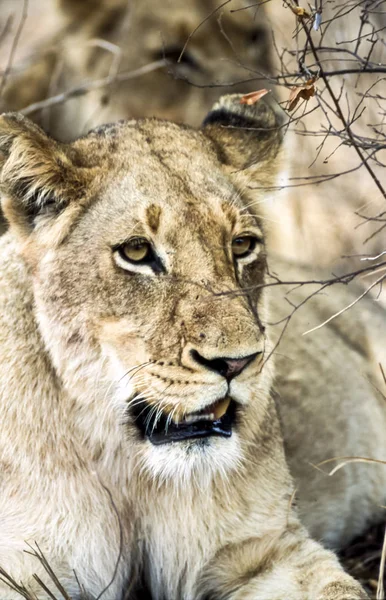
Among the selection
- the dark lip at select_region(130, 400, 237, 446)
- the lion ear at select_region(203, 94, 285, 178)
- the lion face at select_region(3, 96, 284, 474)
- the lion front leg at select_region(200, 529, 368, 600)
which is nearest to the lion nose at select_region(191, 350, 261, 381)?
the lion face at select_region(3, 96, 284, 474)

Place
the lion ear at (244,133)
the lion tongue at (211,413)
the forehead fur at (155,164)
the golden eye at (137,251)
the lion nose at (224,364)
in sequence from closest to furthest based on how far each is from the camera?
1. the lion nose at (224,364)
2. the lion tongue at (211,413)
3. the golden eye at (137,251)
4. the forehead fur at (155,164)
5. the lion ear at (244,133)

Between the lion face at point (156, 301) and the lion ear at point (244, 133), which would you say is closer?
the lion face at point (156, 301)

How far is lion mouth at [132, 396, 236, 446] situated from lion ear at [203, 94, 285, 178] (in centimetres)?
108

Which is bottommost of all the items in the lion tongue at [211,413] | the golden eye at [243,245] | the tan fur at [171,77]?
the lion tongue at [211,413]

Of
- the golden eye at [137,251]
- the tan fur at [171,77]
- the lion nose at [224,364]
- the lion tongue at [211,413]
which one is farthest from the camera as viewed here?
the tan fur at [171,77]

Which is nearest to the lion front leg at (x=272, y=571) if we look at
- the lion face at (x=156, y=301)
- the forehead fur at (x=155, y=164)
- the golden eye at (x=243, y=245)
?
the lion face at (x=156, y=301)

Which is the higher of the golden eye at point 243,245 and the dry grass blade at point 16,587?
the golden eye at point 243,245

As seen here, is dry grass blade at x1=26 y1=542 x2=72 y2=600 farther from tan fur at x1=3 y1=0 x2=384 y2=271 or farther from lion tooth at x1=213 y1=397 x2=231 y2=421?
tan fur at x1=3 y1=0 x2=384 y2=271

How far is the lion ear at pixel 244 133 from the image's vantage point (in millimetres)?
3641

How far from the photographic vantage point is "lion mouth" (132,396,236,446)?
9.48ft

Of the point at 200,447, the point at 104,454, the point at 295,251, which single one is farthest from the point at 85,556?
the point at 295,251

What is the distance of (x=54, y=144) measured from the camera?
3.16 meters

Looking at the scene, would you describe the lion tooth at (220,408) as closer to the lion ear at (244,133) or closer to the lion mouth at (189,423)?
the lion mouth at (189,423)

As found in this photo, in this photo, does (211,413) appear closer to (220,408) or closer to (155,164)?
(220,408)
